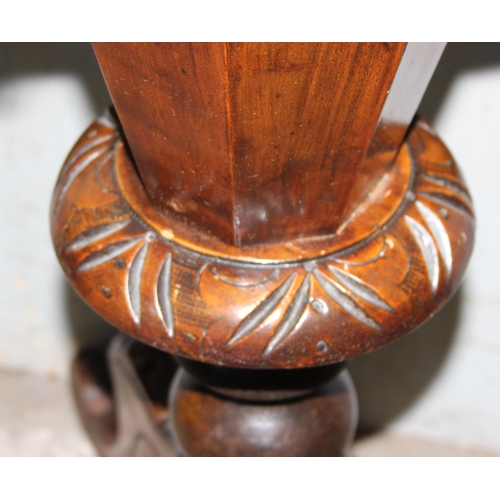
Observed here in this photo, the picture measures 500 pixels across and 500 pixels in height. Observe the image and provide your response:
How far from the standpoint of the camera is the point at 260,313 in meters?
0.46

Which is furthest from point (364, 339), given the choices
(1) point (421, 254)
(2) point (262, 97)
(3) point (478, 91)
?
(3) point (478, 91)

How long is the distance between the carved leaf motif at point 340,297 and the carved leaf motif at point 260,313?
2 cm

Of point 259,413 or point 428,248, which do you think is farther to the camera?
point 259,413

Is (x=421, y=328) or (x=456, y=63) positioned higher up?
(x=456, y=63)

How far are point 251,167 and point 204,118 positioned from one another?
0.04 meters

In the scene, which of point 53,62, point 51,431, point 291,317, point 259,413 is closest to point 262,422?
point 259,413

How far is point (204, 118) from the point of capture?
41 centimetres

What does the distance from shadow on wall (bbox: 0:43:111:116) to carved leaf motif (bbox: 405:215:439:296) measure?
42 centimetres

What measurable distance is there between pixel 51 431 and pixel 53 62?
61 cm

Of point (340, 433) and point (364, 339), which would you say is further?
point (340, 433)

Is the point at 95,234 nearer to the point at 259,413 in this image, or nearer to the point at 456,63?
the point at 259,413

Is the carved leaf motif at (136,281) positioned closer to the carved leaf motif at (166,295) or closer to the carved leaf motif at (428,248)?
the carved leaf motif at (166,295)

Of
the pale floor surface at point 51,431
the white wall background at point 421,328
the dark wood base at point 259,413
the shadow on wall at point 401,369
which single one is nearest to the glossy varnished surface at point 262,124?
the dark wood base at point 259,413
